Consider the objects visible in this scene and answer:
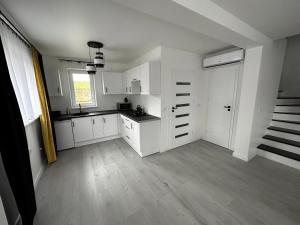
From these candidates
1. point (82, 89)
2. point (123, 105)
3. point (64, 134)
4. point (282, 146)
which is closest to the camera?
point (282, 146)

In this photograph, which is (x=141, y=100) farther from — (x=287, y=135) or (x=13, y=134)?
(x=287, y=135)

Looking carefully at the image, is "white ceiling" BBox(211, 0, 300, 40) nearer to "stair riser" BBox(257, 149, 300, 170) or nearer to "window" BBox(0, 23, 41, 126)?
"stair riser" BBox(257, 149, 300, 170)

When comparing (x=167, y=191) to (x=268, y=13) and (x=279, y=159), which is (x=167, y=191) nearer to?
(x=279, y=159)

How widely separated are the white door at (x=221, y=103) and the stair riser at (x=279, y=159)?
2.18 feet

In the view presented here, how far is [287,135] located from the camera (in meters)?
2.75

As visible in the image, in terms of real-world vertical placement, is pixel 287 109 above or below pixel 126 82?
below

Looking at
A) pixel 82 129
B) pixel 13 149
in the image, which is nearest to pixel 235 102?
pixel 13 149

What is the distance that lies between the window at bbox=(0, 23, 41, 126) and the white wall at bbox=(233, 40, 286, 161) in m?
3.86

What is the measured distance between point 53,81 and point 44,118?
137 cm

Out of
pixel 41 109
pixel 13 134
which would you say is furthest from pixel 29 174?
pixel 41 109

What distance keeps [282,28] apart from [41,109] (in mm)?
4437

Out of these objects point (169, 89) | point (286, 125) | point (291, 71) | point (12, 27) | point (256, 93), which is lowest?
point (286, 125)

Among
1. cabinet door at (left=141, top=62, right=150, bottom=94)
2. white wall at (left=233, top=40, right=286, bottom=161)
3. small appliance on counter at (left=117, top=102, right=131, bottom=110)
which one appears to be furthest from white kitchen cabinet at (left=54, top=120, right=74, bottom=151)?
white wall at (left=233, top=40, right=286, bottom=161)

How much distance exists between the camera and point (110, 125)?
384 centimetres
